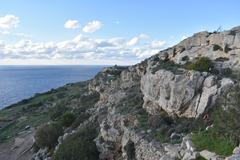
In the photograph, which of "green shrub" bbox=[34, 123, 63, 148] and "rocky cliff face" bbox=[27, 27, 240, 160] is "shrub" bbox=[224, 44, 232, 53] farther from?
"green shrub" bbox=[34, 123, 63, 148]

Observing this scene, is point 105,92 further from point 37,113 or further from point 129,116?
point 37,113

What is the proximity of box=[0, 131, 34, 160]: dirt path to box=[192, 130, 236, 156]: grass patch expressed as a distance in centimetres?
2783

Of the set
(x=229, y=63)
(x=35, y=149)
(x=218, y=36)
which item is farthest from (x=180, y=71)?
(x=35, y=149)

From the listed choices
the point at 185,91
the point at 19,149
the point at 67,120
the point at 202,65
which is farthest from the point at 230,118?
the point at 19,149

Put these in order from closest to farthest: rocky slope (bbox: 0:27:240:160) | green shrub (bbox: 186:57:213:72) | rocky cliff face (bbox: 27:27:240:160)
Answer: rocky slope (bbox: 0:27:240:160) < rocky cliff face (bbox: 27:27:240:160) < green shrub (bbox: 186:57:213:72)

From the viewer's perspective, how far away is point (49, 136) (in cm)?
4084

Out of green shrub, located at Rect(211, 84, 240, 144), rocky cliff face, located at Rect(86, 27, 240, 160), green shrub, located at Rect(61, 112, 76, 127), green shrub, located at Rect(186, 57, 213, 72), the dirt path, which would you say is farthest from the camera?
the dirt path

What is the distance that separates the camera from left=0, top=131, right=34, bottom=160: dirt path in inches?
1762

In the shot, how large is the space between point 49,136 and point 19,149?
323 inches

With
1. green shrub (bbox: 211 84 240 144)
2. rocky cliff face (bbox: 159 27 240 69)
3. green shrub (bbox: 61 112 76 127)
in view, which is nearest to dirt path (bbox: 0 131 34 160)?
green shrub (bbox: 61 112 76 127)

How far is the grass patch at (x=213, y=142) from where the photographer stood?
15.7 meters

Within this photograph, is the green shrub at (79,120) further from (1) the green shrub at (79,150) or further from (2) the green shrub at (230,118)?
(2) the green shrub at (230,118)

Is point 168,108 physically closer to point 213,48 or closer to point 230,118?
point 230,118

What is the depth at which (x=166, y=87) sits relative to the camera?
26781 mm
